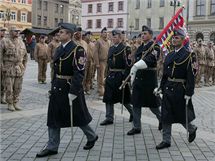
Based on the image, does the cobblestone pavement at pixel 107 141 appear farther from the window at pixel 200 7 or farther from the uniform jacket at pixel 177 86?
the window at pixel 200 7

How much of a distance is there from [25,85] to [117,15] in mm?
50835

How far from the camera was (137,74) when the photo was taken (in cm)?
695

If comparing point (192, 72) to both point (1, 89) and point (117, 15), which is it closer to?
point (1, 89)

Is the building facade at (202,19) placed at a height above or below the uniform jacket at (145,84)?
above

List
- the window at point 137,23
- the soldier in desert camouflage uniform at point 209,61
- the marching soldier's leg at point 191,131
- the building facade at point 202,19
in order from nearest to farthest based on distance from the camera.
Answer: the marching soldier's leg at point 191,131 < the soldier in desert camouflage uniform at point 209,61 < the building facade at point 202,19 < the window at point 137,23

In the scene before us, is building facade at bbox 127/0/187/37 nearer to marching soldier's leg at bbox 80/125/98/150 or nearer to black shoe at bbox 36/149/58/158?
marching soldier's leg at bbox 80/125/98/150

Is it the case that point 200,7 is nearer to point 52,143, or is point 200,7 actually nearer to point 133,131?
point 133,131

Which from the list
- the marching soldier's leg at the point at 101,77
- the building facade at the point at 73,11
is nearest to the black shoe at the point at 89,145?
the marching soldier's leg at the point at 101,77

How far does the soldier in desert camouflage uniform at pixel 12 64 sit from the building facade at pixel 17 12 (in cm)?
5165

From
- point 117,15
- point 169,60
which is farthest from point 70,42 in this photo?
point 117,15

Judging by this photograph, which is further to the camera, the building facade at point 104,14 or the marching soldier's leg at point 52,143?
the building facade at point 104,14

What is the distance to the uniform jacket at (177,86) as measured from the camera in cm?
599

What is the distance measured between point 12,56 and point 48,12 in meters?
65.3

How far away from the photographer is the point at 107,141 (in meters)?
6.43
